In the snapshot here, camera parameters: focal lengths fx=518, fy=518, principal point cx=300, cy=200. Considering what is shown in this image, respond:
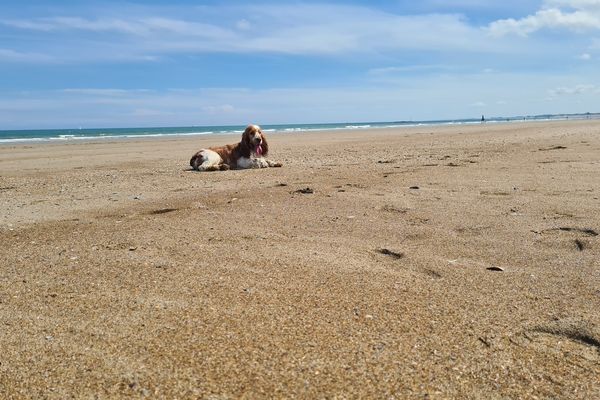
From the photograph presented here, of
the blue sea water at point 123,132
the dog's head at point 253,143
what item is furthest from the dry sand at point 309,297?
the blue sea water at point 123,132

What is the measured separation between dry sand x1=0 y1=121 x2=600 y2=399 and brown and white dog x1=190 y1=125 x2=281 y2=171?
4.20 m

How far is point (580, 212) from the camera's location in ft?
14.7

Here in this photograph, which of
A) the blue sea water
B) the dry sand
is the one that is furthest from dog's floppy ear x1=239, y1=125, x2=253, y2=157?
the blue sea water

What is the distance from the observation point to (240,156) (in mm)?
10297

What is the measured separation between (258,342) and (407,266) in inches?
53.5

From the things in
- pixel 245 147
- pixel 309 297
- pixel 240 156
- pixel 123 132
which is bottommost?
pixel 309 297

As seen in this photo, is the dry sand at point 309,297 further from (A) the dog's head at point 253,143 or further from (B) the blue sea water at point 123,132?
(B) the blue sea water at point 123,132

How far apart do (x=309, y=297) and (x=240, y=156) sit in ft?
25.5

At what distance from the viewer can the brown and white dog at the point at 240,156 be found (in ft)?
32.2

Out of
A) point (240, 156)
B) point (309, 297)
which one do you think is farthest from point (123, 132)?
point (309, 297)

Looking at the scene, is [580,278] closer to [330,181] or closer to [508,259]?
[508,259]

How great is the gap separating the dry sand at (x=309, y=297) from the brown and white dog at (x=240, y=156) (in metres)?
4.20

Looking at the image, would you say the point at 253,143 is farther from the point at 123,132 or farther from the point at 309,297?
the point at 123,132

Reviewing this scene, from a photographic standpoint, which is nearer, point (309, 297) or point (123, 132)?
point (309, 297)
